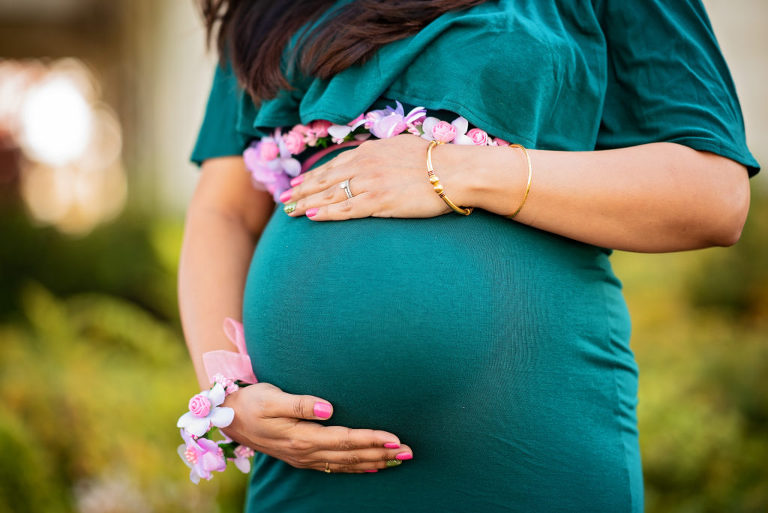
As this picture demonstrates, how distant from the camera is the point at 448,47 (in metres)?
1.21

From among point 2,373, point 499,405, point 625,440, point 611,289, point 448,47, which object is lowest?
point 2,373

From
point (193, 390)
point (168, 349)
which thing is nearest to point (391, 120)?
point (193, 390)

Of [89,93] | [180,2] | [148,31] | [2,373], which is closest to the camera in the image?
[2,373]

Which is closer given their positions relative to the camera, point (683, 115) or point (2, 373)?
point (683, 115)

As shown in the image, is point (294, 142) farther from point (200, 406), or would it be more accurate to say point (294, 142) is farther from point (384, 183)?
point (200, 406)

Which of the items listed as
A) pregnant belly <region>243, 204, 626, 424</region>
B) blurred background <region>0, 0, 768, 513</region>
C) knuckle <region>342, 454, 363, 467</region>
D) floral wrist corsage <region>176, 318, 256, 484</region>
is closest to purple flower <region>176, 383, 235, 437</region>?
floral wrist corsage <region>176, 318, 256, 484</region>

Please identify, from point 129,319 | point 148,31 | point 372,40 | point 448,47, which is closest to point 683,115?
point 448,47

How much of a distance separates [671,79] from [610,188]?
22 centimetres

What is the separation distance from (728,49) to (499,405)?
4.25 metres

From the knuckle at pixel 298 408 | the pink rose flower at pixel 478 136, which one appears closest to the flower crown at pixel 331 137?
the pink rose flower at pixel 478 136

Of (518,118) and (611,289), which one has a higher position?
(518,118)

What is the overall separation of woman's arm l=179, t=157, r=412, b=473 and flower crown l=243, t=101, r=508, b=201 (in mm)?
101

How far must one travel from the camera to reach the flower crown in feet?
3.97

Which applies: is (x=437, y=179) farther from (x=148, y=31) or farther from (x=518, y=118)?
(x=148, y=31)
